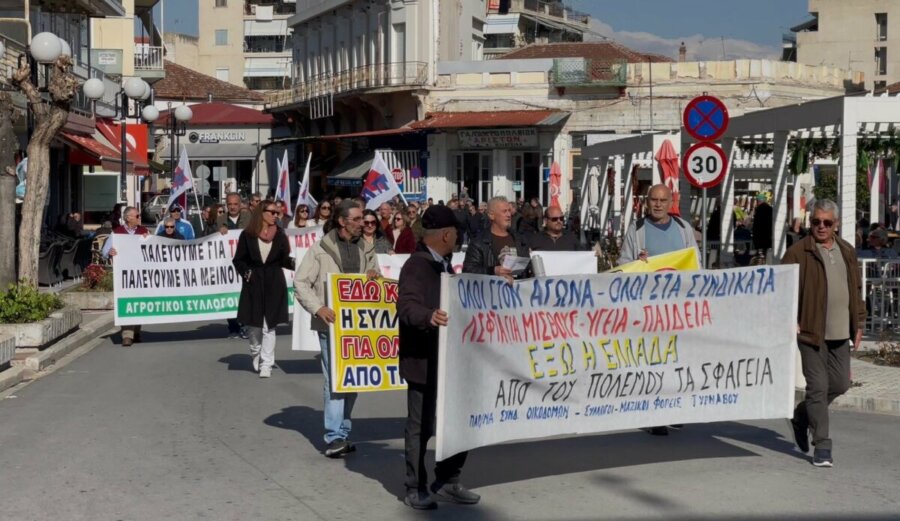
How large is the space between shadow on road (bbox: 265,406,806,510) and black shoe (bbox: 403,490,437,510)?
21.2 inches

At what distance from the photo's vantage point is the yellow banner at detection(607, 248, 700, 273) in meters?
10.5

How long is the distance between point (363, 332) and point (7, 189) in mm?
10020

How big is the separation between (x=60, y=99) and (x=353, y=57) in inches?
1761

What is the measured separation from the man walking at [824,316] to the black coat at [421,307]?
292 centimetres

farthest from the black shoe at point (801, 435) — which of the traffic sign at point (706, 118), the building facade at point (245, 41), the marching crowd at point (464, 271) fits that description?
the building facade at point (245, 41)

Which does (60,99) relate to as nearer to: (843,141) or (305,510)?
(843,141)

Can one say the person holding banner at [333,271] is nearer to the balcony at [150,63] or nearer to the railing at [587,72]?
the railing at [587,72]

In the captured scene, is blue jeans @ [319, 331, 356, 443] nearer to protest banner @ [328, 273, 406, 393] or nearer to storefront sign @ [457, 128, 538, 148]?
protest banner @ [328, 273, 406, 393]

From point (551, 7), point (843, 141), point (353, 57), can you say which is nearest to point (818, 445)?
point (843, 141)

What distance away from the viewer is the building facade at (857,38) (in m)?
98.6

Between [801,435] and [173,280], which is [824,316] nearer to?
[801,435]

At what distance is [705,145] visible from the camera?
655 inches

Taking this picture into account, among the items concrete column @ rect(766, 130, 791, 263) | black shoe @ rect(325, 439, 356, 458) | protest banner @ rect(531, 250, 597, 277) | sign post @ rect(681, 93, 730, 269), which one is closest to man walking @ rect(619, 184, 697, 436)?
protest banner @ rect(531, 250, 597, 277)

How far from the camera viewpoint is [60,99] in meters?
19.7
